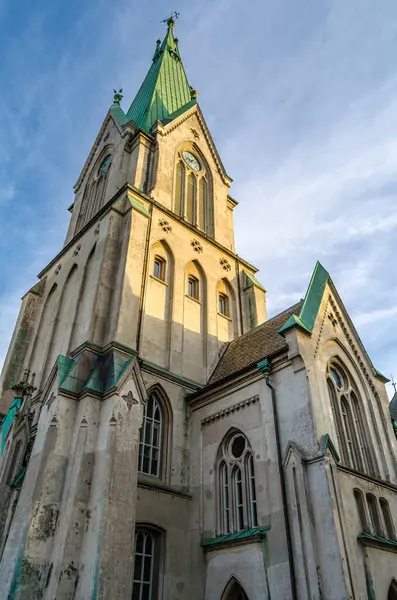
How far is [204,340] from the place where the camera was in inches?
838

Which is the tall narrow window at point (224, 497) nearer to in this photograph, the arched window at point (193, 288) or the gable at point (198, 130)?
the arched window at point (193, 288)

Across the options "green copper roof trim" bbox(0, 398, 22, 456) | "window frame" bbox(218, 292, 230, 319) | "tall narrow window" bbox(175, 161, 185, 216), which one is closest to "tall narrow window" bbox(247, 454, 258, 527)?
"green copper roof trim" bbox(0, 398, 22, 456)

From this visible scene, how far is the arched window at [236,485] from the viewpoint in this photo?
576 inches

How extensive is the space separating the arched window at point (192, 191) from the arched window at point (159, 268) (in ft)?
12.2

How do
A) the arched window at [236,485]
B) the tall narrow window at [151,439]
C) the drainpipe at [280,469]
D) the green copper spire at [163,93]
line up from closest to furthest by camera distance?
the drainpipe at [280,469], the arched window at [236,485], the tall narrow window at [151,439], the green copper spire at [163,93]

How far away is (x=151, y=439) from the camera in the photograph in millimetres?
16688

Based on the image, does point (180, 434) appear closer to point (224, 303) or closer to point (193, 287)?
A: point (193, 287)

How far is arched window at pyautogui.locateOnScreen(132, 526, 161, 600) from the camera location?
13.9 metres

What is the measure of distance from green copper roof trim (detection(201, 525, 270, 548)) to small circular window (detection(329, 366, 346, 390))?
575 centimetres

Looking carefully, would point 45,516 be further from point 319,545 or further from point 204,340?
point 204,340

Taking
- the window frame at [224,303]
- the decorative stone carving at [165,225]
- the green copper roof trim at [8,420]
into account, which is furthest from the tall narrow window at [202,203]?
the green copper roof trim at [8,420]

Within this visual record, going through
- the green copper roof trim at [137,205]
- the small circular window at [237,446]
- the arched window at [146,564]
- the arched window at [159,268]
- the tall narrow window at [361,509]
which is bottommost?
the arched window at [146,564]

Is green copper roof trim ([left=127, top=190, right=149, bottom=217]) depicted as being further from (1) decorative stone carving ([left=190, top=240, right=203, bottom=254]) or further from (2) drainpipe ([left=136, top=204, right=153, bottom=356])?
(1) decorative stone carving ([left=190, top=240, right=203, bottom=254])

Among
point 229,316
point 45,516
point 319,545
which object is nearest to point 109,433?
point 45,516
